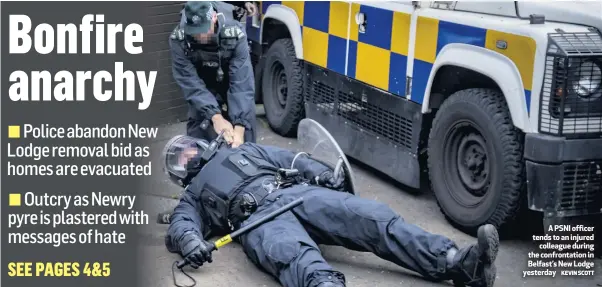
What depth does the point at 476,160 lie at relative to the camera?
5129 mm

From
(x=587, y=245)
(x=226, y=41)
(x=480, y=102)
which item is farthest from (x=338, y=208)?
(x=226, y=41)

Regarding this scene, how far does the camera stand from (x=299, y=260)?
4.25 meters

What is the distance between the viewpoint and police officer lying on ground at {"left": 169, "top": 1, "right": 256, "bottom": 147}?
5.70m

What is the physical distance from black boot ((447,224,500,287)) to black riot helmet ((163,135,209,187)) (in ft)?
4.85

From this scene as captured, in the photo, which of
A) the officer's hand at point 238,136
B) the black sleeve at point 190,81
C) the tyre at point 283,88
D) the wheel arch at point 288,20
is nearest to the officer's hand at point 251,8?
the wheel arch at point 288,20

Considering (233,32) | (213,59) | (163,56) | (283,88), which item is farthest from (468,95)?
(163,56)

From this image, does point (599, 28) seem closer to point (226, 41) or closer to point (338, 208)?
point (338, 208)

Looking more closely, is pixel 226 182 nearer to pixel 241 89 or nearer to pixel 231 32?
pixel 241 89

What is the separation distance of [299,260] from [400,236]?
50 cm

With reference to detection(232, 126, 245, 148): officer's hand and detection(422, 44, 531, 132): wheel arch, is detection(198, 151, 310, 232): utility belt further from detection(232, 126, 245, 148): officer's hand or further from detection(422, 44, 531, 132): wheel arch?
detection(422, 44, 531, 132): wheel arch

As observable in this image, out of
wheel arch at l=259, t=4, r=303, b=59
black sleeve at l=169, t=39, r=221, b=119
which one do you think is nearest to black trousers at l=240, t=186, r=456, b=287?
black sleeve at l=169, t=39, r=221, b=119

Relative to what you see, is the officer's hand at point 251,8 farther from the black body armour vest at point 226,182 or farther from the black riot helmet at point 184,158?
the black body armour vest at point 226,182

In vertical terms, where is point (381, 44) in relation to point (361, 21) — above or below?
below

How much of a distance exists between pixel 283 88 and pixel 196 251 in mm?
2920
